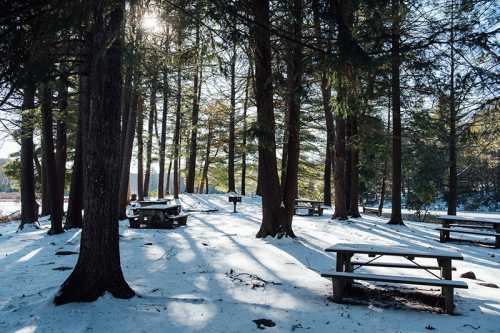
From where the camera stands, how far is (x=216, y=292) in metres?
5.62

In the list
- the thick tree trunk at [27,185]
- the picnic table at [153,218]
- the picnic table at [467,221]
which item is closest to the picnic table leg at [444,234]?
the picnic table at [467,221]

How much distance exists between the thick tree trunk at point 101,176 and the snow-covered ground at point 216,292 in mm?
267

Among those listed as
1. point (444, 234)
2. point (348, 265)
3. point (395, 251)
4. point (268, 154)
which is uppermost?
point (268, 154)

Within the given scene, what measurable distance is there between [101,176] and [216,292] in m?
2.20

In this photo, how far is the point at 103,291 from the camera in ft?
16.9

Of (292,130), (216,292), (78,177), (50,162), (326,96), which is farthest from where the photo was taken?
(326,96)

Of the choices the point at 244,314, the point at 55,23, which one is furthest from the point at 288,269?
the point at 55,23

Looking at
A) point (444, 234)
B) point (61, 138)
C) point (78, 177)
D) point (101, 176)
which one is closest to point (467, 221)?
point (444, 234)

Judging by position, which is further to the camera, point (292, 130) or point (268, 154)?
point (292, 130)

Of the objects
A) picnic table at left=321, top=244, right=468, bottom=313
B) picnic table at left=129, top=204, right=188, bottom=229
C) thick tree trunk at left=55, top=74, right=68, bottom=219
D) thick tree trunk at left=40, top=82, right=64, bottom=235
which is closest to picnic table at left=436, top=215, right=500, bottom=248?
picnic table at left=321, top=244, right=468, bottom=313

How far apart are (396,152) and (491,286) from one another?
357 inches

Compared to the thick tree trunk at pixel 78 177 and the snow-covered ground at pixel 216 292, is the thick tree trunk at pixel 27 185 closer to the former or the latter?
the thick tree trunk at pixel 78 177

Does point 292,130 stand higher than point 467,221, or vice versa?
point 292,130

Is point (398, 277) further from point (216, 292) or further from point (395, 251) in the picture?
point (216, 292)
